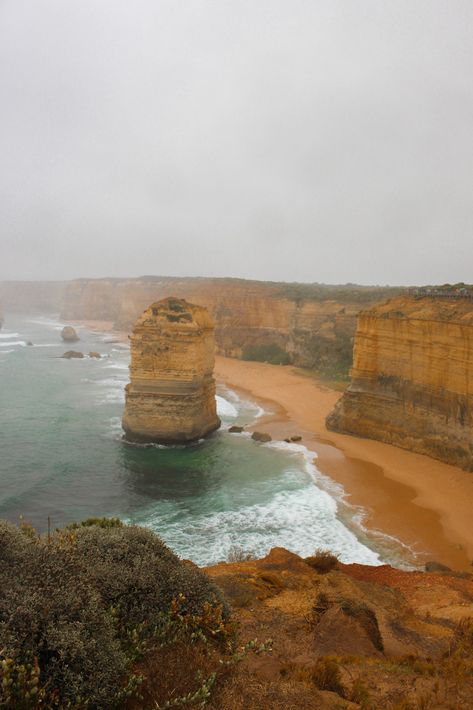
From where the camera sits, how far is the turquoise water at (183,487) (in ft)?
47.8

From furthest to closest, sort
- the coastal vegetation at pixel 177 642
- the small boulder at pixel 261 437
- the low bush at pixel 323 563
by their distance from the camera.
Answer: the small boulder at pixel 261 437 → the low bush at pixel 323 563 → the coastal vegetation at pixel 177 642

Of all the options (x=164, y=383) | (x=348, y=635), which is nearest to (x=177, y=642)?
(x=348, y=635)

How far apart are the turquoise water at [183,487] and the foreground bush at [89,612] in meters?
7.48

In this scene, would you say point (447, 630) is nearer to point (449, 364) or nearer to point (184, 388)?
point (449, 364)

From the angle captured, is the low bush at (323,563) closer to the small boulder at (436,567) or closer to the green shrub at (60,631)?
the small boulder at (436,567)

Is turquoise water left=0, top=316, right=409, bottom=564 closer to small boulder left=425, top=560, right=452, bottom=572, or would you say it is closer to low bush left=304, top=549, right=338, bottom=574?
small boulder left=425, top=560, right=452, bottom=572

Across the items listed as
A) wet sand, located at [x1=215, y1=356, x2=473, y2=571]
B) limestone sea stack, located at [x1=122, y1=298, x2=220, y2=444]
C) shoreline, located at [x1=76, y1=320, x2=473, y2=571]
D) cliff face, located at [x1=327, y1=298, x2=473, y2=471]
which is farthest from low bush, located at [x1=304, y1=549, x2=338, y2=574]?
limestone sea stack, located at [x1=122, y1=298, x2=220, y2=444]

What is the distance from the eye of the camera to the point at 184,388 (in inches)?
914

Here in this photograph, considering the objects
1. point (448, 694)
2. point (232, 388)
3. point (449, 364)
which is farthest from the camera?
point (232, 388)

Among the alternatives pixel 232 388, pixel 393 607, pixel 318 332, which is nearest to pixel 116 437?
pixel 232 388

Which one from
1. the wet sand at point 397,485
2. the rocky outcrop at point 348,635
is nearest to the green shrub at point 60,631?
the rocky outcrop at point 348,635

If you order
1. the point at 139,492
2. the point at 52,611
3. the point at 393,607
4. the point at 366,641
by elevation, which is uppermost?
the point at 52,611

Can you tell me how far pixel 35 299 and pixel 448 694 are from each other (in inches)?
5824

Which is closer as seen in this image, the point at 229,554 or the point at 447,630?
the point at 447,630
